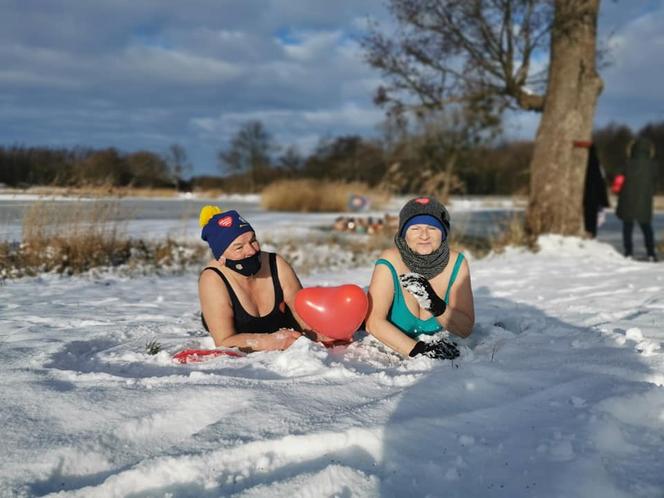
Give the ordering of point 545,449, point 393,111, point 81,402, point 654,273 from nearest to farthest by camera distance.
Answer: point 545,449
point 81,402
point 654,273
point 393,111

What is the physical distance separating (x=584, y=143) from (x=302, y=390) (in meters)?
6.48

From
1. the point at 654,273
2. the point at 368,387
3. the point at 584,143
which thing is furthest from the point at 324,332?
the point at 584,143

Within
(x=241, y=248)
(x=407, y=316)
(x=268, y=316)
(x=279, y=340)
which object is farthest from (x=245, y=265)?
(x=407, y=316)

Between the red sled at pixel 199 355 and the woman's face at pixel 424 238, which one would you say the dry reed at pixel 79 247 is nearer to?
the red sled at pixel 199 355

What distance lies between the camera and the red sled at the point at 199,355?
2371 mm

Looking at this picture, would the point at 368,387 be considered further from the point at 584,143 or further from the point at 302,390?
the point at 584,143

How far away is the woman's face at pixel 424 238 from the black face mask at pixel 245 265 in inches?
33.1

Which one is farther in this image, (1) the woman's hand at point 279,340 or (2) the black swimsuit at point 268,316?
(2) the black swimsuit at point 268,316

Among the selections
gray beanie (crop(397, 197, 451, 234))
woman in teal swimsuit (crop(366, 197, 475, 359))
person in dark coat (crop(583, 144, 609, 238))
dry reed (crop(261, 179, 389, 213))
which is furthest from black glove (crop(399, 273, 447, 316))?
dry reed (crop(261, 179, 389, 213))

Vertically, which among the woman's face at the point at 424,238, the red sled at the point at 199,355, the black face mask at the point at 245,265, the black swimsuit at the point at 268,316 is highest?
the woman's face at the point at 424,238

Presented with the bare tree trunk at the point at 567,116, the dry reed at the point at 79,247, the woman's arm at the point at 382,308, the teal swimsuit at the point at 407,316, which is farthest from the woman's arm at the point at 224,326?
the bare tree trunk at the point at 567,116

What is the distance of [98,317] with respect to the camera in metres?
3.46

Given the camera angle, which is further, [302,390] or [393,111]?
[393,111]

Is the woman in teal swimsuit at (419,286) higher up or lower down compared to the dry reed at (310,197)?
lower down
